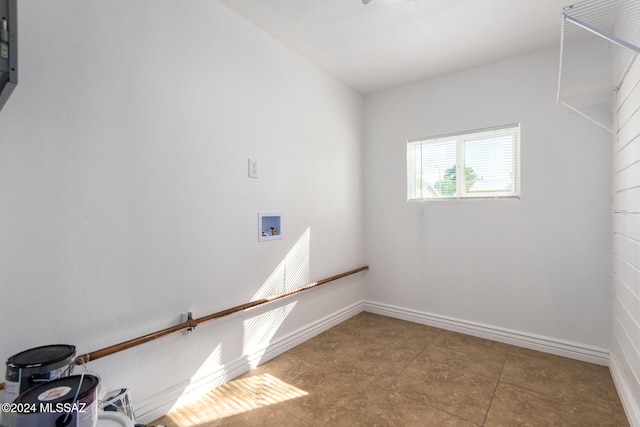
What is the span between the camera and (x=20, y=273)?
50.6 inches

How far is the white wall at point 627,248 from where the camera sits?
1.59 m

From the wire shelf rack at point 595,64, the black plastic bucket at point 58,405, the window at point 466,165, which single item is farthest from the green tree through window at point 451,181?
the black plastic bucket at point 58,405

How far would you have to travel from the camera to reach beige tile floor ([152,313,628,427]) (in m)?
1.72

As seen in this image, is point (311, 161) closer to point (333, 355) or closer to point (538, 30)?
point (333, 355)

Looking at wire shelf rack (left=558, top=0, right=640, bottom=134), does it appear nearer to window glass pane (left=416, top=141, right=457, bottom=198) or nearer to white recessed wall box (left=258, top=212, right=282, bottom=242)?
window glass pane (left=416, top=141, right=457, bottom=198)

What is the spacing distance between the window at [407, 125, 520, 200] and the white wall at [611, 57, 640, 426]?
2.31 feet

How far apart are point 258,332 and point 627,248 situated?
2417 mm

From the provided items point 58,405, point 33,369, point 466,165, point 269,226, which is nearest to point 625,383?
point 466,165

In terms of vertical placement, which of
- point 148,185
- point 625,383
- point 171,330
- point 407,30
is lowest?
point 625,383

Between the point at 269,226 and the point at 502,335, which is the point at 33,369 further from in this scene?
the point at 502,335

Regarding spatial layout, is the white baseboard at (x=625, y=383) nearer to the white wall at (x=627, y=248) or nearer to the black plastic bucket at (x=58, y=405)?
the white wall at (x=627, y=248)

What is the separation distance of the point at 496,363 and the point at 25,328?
9.31 feet

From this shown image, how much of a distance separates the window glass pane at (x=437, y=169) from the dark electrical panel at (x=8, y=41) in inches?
119

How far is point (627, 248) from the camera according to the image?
1.81m
